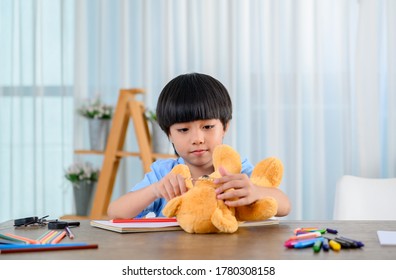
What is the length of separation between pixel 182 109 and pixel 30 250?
0.68 metres

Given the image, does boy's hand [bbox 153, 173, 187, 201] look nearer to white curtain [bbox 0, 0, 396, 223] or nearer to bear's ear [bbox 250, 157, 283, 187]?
bear's ear [bbox 250, 157, 283, 187]

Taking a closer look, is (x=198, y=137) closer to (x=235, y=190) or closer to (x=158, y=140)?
(x=235, y=190)

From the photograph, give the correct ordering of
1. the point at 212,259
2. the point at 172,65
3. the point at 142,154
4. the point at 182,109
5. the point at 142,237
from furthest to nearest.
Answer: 1. the point at 172,65
2. the point at 142,154
3. the point at 182,109
4. the point at 142,237
5. the point at 212,259

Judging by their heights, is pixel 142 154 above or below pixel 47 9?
below

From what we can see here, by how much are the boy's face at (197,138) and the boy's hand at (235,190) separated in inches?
15.2

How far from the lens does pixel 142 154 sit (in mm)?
3123

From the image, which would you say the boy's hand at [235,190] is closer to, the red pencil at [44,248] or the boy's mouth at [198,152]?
the red pencil at [44,248]

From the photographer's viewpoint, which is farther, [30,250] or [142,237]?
[142,237]

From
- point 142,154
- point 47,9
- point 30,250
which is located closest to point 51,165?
point 142,154

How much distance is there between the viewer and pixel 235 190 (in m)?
1.19

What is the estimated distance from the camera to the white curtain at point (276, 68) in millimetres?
3172

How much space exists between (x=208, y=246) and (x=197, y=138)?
58 centimetres

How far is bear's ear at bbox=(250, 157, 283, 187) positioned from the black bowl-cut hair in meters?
0.33

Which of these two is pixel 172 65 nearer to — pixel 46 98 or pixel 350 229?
pixel 46 98
